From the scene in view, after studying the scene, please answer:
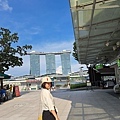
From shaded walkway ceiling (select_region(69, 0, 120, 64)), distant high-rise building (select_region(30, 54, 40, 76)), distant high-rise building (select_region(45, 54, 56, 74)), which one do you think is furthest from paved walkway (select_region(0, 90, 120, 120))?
distant high-rise building (select_region(45, 54, 56, 74))

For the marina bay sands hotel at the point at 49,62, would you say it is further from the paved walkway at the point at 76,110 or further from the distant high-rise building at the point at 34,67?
the paved walkway at the point at 76,110

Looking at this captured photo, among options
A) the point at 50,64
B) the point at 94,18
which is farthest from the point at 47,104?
the point at 50,64

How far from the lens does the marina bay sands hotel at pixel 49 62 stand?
70.0 metres

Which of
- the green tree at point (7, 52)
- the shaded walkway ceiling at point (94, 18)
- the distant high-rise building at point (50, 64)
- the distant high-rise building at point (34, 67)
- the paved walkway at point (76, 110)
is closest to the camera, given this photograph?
the shaded walkway ceiling at point (94, 18)

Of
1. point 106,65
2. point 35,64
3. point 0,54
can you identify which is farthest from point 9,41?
point 35,64

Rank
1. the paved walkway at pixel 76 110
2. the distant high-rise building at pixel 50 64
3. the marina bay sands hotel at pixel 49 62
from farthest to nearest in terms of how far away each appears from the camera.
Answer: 1. the distant high-rise building at pixel 50 64
2. the marina bay sands hotel at pixel 49 62
3. the paved walkway at pixel 76 110

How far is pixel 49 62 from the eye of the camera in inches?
2803

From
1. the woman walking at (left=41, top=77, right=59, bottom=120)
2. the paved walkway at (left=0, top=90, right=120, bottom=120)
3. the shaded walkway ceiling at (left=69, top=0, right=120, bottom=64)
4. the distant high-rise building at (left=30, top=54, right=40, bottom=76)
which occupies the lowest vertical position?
the paved walkway at (left=0, top=90, right=120, bottom=120)

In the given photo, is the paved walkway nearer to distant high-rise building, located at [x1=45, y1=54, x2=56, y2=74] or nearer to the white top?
the white top

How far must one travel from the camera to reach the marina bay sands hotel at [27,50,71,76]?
70.0 metres

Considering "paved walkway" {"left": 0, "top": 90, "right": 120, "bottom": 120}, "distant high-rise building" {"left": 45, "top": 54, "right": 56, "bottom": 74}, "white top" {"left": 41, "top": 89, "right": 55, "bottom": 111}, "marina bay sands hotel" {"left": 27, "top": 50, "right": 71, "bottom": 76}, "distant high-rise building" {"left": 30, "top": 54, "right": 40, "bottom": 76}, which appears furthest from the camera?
"distant high-rise building" {"left": 45, "top": 54, "right": 56, "bottom": 74}

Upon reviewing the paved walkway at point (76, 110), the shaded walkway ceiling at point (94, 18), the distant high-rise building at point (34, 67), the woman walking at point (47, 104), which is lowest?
the paved walkway at point (76, 110)

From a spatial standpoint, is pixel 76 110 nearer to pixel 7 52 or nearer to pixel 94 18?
pixel 94 18

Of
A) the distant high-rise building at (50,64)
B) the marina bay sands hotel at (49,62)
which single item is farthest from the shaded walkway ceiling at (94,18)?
the distant high-rise building at (50,64)
